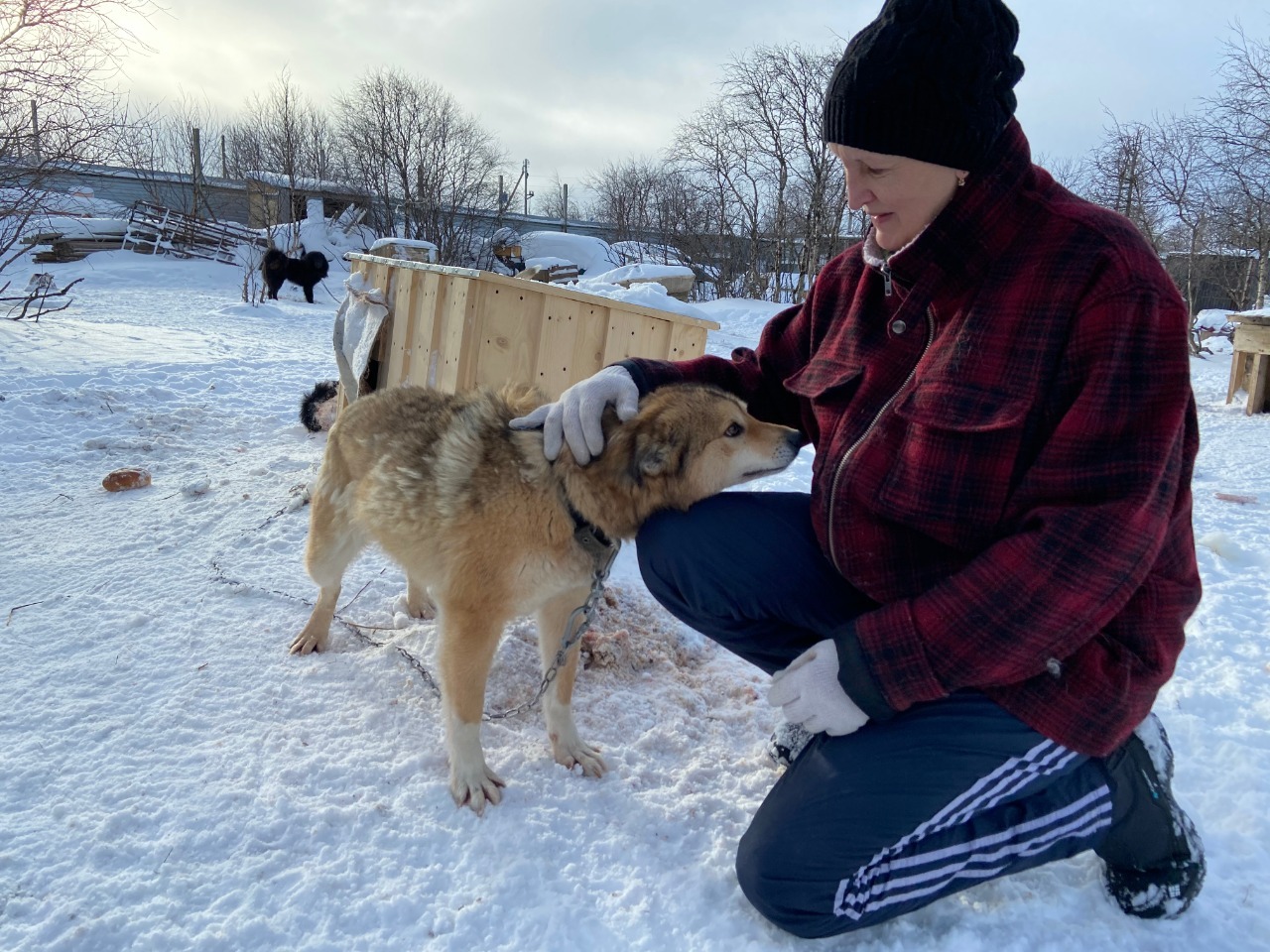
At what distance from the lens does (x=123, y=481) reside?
4227 mm

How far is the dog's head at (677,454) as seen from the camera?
2225mm

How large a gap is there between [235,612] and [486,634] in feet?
4.72

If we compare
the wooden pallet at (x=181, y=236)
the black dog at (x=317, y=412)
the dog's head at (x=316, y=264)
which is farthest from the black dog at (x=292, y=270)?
the black dog at (x=317, y=412)

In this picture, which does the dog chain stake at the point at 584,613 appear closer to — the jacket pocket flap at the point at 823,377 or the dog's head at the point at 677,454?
the dog's head at the point at 677,454

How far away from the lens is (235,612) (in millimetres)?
3004

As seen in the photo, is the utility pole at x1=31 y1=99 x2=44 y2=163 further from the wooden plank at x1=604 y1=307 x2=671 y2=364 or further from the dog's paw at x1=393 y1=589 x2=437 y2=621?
the dog's paw at x1=393 y1=589 x2=437 y2=621

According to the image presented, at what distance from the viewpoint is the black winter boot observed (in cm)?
171

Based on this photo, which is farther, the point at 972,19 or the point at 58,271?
the point at 58,271

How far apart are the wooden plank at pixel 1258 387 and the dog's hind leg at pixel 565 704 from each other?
10.00 metres

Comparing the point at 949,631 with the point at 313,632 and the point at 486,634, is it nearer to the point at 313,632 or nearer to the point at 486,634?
the point at 486,634

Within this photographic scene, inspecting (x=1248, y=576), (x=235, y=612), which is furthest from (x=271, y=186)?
(x=1248, y=576)

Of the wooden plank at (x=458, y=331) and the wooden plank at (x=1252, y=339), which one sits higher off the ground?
the wooden plank at (x=1252, y=339)

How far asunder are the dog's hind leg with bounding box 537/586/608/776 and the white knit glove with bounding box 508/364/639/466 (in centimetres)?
45

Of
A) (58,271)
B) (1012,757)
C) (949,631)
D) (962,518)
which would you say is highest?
(962,518)
